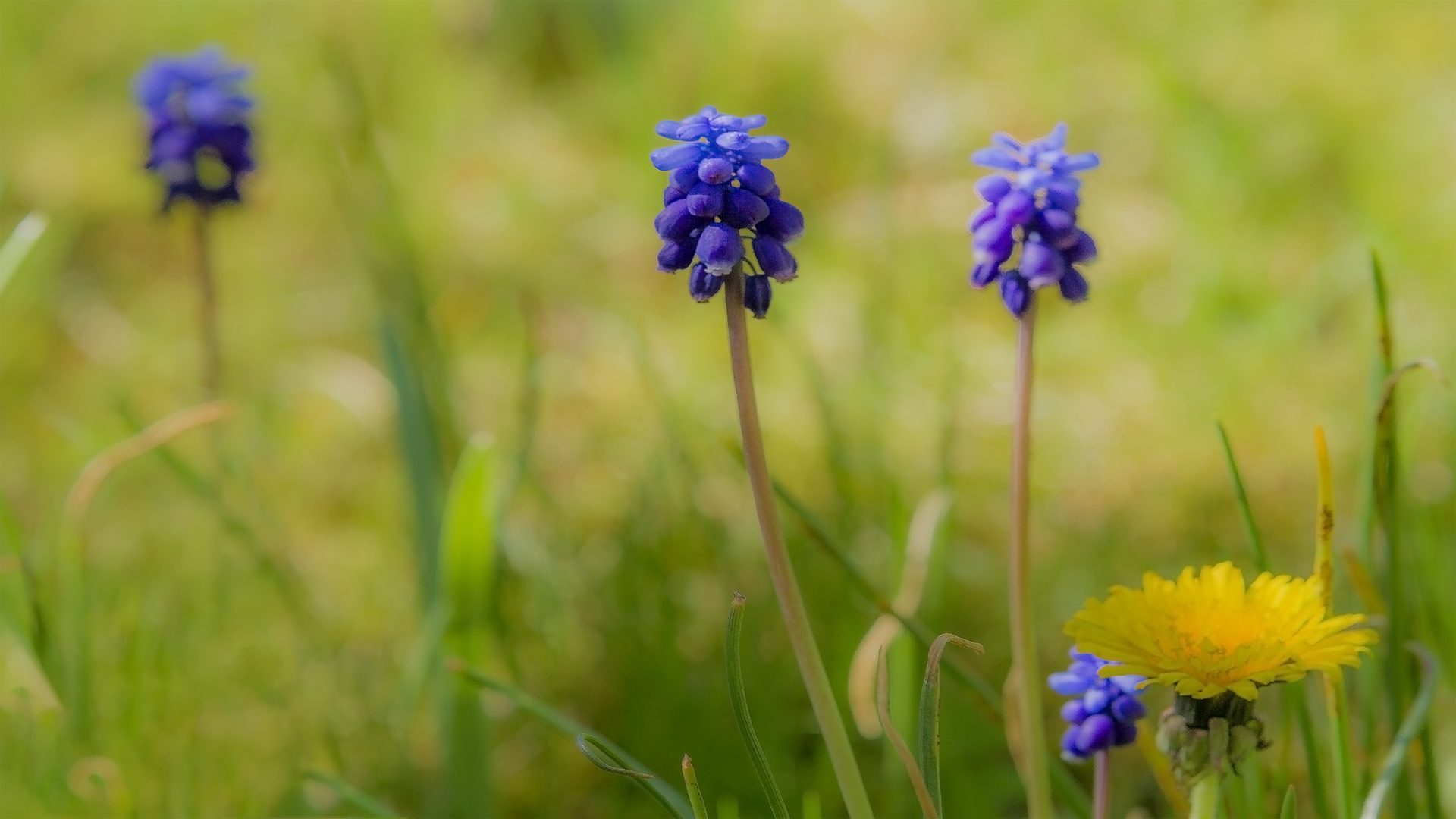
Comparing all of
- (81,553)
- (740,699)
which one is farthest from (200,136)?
(740,699)

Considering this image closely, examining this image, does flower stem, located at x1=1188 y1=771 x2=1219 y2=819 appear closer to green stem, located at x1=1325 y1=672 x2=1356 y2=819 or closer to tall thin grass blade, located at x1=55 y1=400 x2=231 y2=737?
green stem, located at x1=1325 y1=672 x2=1356 y2=819

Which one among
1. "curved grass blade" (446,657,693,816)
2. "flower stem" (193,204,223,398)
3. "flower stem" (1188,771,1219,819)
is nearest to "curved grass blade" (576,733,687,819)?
"curved grass blade" (446,657,693,816)

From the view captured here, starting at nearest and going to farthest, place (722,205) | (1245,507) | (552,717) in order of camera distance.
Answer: (722,205) → (1245,507) → (552,717)

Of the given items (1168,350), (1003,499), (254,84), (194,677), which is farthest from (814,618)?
(254,84)

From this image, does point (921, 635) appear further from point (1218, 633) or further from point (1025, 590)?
point (1218, 633)

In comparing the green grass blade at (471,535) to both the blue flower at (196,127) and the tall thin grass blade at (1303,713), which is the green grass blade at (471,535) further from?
the tall thin grass blade at (1303,713)

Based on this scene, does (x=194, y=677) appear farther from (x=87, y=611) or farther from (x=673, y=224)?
(x=673, y=224)
